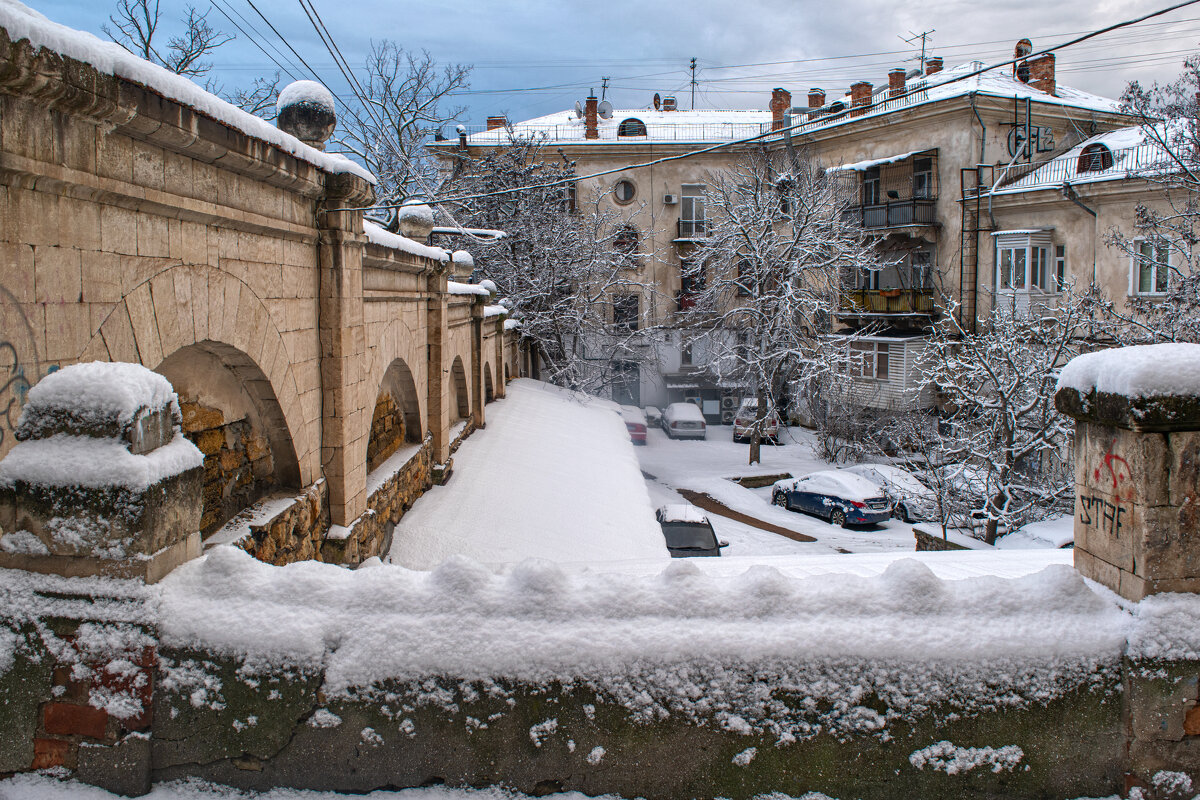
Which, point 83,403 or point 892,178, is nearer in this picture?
point 83,403

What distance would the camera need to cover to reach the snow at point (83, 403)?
2.54 meters

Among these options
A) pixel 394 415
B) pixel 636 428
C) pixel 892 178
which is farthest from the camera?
pixel 892 178

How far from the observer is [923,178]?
27156mm

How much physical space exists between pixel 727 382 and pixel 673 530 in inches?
705

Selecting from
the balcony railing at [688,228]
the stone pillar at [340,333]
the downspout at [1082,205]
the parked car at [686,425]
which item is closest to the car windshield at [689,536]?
the stone pillar at [340,333]

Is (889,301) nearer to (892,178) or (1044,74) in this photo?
(892,178)

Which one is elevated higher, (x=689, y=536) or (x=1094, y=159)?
(x=1094, y=159)

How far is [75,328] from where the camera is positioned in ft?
10.6

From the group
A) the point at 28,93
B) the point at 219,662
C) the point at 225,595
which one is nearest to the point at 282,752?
the point at 219,662

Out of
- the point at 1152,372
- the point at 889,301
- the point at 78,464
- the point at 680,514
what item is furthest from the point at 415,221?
the point at 889,301

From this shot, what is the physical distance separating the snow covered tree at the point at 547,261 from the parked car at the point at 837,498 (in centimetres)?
633

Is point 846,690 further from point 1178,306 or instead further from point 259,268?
point 1178,306

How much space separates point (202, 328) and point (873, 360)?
25959 millimetres

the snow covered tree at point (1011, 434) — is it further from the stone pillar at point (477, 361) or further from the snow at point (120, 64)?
the snow at point (120, 64)
